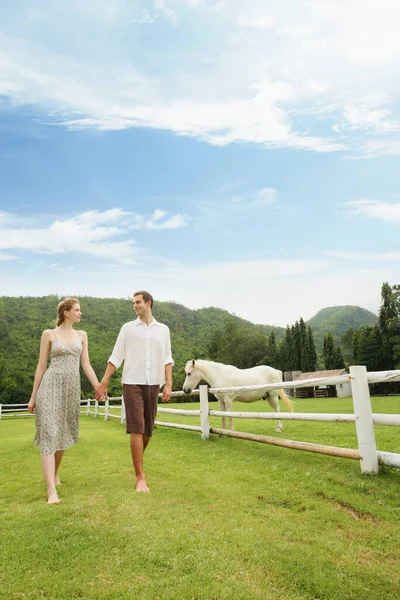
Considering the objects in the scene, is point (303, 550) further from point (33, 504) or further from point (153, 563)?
point (33, 504)

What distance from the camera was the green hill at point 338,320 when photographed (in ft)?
424

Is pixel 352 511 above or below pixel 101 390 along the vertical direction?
below

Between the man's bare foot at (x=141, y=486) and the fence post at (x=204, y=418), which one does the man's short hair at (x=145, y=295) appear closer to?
the man's bare foot at (x=141, y=486)

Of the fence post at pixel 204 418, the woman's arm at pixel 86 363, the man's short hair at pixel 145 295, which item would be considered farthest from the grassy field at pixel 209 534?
Result: the fence post at pixel 204 418

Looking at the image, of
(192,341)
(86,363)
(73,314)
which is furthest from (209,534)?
(192,341)

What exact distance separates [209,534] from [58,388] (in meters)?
2.10

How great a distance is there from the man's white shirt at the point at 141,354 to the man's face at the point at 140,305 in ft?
0.27

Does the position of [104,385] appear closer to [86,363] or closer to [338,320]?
[86,363]

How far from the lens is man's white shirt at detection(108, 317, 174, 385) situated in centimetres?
417

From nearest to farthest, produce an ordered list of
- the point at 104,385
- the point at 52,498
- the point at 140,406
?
1. the point at 52,498
2. the point at 140,406
3. the point at 104,385

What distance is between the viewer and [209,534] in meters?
2.66

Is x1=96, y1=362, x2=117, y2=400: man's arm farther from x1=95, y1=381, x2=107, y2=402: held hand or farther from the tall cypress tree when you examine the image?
the tall cypress tree

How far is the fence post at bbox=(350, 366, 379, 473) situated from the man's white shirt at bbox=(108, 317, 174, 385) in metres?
2.01

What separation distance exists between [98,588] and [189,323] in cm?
10745
